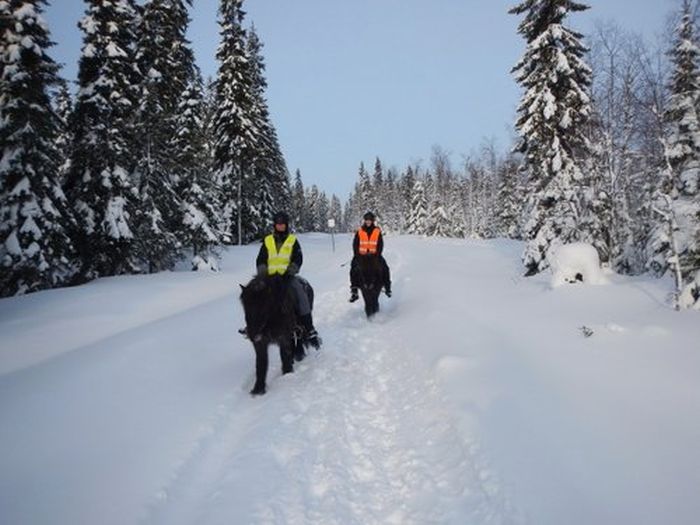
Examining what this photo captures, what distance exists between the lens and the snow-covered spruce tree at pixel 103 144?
60.8ft

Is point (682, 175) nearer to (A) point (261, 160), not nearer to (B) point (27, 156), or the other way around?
(B) point (27, 156)

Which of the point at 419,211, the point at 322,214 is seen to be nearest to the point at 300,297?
the point at 419,211

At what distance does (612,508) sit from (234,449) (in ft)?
11.3

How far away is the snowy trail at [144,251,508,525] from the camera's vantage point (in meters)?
3.85

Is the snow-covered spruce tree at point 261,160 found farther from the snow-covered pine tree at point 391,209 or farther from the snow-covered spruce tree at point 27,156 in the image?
the snow-covered pine tree at point 391,209

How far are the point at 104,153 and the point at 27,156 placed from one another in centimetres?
297

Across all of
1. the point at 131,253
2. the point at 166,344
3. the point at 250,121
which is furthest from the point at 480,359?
the point at 250,121

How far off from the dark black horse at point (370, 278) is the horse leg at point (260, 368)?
4.96 m

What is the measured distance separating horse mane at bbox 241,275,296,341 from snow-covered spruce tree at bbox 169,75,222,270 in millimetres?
17587

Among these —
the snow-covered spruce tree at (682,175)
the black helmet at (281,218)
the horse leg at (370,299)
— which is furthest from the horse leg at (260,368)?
the snow-covered spruce tree at (682,175)

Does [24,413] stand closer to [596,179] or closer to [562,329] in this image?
[562,329]

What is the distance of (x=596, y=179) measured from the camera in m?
16.0

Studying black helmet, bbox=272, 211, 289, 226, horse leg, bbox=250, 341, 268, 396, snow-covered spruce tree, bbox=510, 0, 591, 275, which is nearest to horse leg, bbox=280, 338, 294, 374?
horse leg, bbox=250, 341, 268, 396

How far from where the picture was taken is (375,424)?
5559 millimetres
